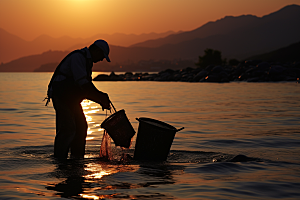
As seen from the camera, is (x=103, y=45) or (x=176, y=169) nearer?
(x=176, y=169)

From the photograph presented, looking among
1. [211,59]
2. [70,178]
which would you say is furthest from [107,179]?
[211,59]

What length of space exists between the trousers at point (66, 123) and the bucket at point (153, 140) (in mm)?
1048

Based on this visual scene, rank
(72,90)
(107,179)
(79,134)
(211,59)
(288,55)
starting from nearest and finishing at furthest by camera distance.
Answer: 1. (107,179)
2. (72,90)
3. (79,134)
4. (211,59)
5. (288,55)

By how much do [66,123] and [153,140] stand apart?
150cm

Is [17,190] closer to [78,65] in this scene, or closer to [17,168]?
[17,168]

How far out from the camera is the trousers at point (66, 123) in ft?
21.5

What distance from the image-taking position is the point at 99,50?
6664 mm

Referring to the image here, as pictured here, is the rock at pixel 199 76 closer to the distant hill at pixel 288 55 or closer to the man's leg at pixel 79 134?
the distant hill at pixel 288 55

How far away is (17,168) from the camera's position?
245 inches

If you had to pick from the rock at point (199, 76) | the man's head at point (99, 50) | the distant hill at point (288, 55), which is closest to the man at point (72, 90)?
the man's head at point (99, 50)

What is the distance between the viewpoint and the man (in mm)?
6363

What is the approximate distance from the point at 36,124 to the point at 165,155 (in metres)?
6.88

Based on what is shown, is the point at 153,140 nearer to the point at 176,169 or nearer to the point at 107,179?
the point at 176,169

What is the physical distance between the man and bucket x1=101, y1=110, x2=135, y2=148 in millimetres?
294
